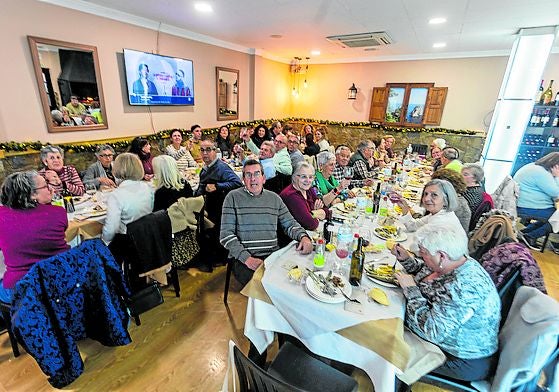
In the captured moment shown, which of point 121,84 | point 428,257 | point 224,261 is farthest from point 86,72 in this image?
point 428,257

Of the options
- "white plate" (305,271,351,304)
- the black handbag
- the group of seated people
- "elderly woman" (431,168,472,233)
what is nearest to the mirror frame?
the group of seated people

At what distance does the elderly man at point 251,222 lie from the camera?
195cm

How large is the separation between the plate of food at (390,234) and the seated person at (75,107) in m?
4.19

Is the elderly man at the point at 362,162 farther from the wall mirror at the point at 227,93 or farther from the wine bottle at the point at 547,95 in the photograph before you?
the wine bottle at the point at 547,95

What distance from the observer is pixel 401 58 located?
681 centimetres

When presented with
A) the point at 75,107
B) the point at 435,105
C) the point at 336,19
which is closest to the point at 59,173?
the point at 75,107

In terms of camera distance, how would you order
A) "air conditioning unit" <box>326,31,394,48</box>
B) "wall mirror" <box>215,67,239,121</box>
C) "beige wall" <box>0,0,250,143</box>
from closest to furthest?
"beige wall" <box>0,0,250,143</box>
"air conditioning unit" <box>326,31,394,48</box>
"wall mirror" <box>215,67,239,121</box>

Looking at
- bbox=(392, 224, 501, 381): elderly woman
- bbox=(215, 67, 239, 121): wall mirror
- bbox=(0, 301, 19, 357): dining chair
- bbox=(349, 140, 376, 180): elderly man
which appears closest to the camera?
bbox=(392, 224, 501, 381): elderly woman

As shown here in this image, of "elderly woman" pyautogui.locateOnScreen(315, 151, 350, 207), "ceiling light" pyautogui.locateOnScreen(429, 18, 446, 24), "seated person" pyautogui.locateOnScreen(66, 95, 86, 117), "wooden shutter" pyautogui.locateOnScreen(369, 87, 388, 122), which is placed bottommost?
"elderly woman" pyautogui.locateOnScreen(315, 151, 350, 207)

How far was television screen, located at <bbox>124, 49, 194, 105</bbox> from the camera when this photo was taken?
171 inches

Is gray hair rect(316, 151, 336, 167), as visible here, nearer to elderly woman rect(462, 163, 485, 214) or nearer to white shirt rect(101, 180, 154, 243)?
elderly woman rect(462, 163, 485, 214)

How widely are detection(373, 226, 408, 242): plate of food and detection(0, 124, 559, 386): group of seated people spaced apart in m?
0.18

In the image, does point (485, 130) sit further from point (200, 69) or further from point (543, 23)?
point (200, 69)

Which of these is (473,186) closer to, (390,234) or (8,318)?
(390,234)
